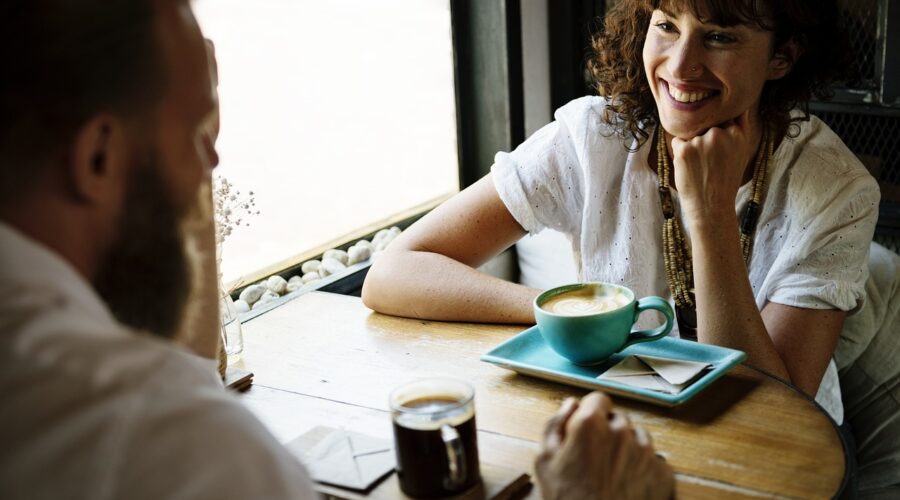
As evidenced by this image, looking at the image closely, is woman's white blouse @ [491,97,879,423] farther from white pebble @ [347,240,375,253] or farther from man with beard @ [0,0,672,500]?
man with beard @ [0,0,672,500]

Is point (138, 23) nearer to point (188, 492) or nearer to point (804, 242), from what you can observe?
point (188, 492)

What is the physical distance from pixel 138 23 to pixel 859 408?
1666 millimetres

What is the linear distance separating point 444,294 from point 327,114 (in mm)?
956

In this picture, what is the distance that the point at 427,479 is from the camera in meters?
1.07

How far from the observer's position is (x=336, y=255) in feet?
8.34

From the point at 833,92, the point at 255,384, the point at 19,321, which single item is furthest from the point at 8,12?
the point at 833,92

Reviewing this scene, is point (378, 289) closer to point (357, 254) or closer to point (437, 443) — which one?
point (437, 443)


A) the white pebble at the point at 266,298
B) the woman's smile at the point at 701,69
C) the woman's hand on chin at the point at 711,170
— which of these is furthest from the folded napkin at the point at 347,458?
the white pebble at the point at 266,298

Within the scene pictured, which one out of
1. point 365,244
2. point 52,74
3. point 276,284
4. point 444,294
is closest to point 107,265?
point 52,74

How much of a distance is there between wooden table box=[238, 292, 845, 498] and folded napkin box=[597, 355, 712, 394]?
3cm

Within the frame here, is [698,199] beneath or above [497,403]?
above

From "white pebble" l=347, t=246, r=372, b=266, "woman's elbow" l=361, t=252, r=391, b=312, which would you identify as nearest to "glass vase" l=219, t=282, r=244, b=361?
"woman's elbow" l=361, t=252, r=391, b=312

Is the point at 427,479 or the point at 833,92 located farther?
the point at 833,92

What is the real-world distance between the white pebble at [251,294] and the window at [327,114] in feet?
0.15
